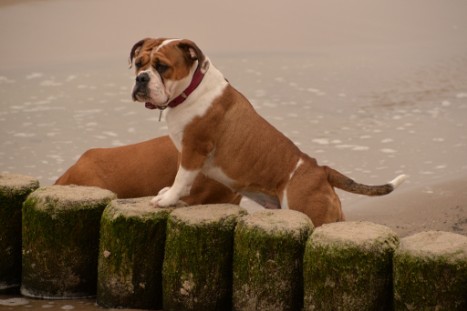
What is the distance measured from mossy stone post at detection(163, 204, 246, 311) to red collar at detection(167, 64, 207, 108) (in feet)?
2.18

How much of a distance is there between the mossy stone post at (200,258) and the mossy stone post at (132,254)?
4.2 inches

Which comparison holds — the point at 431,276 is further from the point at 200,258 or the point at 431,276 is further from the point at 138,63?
the point at 138,63

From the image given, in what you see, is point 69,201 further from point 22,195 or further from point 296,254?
point 296,254

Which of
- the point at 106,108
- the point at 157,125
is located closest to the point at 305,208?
the point at 157,125

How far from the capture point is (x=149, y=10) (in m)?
13.5

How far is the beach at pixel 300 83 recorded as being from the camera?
750 cm

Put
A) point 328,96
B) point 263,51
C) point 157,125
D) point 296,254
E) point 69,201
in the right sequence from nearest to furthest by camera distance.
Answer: point 296,254, point 69,201, point 157,125, point 328,96, point 263,51

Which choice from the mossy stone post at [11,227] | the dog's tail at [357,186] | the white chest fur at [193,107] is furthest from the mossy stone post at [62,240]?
the dog's tail at [357,186]

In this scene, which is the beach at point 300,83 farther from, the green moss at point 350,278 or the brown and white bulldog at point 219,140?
the green moss at point 350,278

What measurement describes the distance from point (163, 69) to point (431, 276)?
174cm

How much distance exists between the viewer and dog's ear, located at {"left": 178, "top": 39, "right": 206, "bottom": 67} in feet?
15.7

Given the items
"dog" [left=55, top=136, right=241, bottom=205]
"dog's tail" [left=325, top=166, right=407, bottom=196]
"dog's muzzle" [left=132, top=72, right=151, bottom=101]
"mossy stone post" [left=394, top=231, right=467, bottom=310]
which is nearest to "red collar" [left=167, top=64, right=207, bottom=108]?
"dog's muzzle" [left=132, top=72, right=151, bottom=101]

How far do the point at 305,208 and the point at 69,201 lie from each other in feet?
3.97

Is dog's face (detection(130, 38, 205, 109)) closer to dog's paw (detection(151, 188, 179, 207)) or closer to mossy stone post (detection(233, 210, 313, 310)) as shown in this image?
dog's paw (detection(151, 188, 179, 207))
